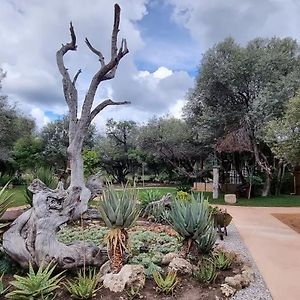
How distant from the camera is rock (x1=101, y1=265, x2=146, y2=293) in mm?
4266

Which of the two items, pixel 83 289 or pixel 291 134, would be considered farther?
pixel 291 134

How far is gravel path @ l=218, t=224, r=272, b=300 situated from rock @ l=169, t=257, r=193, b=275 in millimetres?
778

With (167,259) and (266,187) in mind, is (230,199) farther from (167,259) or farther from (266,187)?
(167,259)

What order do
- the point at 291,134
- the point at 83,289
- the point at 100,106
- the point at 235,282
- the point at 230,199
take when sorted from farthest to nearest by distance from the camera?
the point at 230,199 < the point at 100,106 < the point at 291,134 < the point at 235,282 < the point at 83,289

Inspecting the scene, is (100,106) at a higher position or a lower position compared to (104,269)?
higher

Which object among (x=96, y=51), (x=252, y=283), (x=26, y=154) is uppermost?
(x=96, y=51)

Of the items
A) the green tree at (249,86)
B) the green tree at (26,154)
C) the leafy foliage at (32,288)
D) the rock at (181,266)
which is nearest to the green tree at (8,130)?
the green tree at (26,154)

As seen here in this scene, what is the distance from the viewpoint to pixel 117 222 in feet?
15.3

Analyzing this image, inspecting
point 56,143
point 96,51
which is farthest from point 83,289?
point 56,143

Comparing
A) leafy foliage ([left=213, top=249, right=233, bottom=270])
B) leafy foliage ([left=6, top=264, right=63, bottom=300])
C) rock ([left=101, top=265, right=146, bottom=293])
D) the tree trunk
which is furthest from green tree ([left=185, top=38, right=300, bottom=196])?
leafy foliage ([left=6, top=264, right=63, bottom=300])

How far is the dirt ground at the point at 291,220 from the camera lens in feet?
32.5

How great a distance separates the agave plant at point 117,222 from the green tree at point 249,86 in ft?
39.1

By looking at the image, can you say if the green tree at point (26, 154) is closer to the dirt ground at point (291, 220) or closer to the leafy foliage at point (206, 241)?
the dirt ground at point (291, 220)

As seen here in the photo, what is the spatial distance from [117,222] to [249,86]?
13789mm
